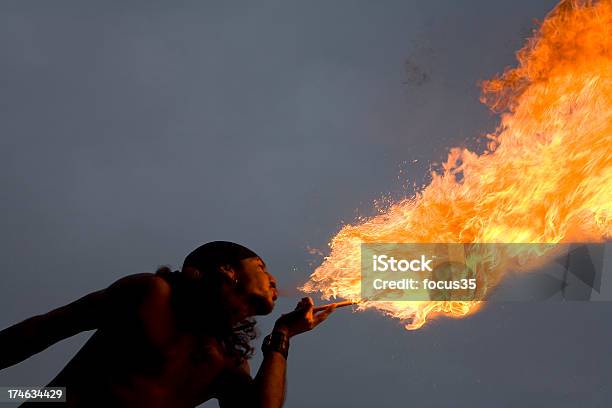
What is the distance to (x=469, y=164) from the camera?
9312 mm

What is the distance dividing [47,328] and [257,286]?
5.06 ft

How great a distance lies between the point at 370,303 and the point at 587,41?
5417 millimetres

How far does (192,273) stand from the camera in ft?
13.8

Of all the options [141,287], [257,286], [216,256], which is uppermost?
[216,256]

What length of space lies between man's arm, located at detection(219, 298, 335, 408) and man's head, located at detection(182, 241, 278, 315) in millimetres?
446

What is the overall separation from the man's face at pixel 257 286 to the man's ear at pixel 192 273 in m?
0.32

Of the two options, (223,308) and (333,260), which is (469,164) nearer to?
(333,260)

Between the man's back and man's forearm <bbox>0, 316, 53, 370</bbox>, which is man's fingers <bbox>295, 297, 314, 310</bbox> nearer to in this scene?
the man's back

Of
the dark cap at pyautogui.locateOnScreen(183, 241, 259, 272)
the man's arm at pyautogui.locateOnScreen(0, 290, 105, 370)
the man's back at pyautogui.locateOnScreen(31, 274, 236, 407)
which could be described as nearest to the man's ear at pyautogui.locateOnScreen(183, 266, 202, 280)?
the dark cap at pyautogui.locateOnScreen(183, 241, 259, 272)

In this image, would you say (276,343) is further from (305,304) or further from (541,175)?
(541,175)

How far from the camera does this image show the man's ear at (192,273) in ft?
13.7

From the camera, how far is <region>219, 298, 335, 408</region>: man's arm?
4223 mm

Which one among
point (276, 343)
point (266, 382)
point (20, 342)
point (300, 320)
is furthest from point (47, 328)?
point (300, 320)

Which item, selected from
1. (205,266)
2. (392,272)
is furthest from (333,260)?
(205,266)
